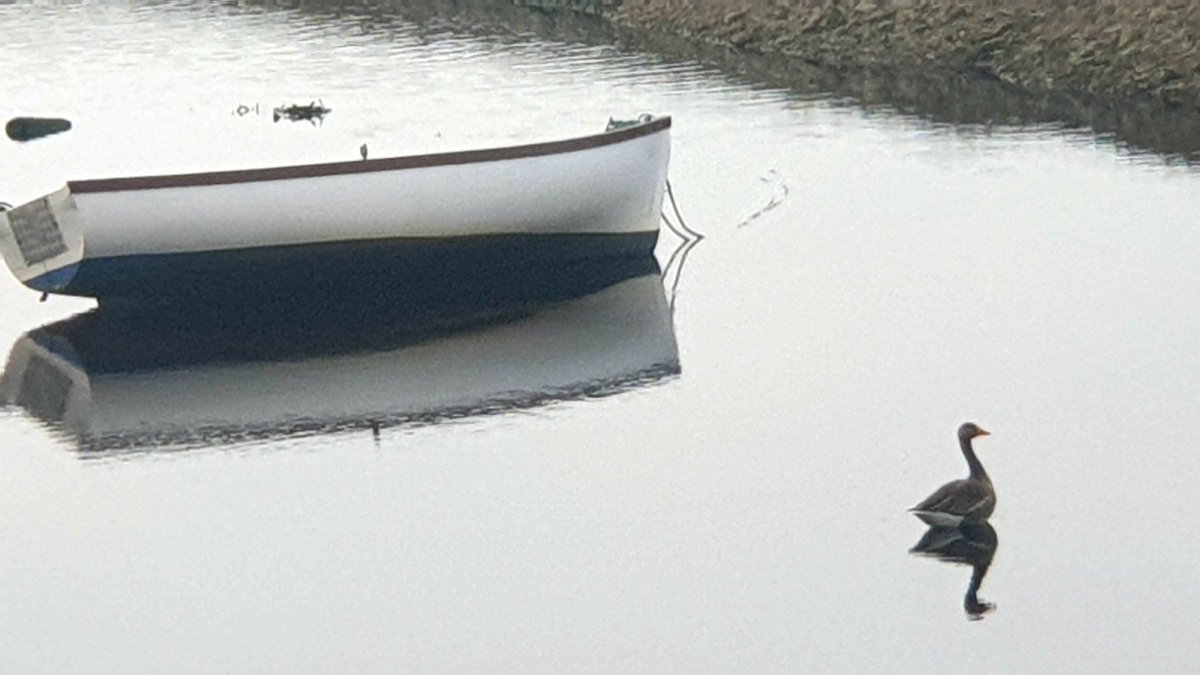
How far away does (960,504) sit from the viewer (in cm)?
1962

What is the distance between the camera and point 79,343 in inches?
1124

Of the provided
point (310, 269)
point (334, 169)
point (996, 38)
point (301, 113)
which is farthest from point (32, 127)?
point (996, 38)

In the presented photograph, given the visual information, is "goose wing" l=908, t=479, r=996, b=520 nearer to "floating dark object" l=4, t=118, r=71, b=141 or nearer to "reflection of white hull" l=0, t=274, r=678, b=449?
"reflection of white hull" l=0, t=274, r=678, b=449

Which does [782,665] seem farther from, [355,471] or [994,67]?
[994,67]

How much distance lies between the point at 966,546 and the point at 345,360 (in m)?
9.53

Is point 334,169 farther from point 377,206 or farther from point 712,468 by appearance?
point 712,468

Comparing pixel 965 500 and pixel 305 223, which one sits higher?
pixel 305 223

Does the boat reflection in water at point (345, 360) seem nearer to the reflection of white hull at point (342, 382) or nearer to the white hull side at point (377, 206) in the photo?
the reflection of white hull at point (342, 382)

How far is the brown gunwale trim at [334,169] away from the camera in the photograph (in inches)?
1135

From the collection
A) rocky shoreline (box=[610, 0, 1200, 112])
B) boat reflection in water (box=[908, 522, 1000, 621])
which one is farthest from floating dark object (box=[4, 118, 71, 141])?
boat reflection in water (box=[908, 522, 1000, 621])

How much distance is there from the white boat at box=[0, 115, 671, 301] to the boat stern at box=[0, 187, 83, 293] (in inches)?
0.6

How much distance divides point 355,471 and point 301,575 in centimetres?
326

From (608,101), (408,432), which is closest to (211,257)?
(408,432)

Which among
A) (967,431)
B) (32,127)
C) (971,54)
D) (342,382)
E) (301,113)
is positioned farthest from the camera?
(971,54)
